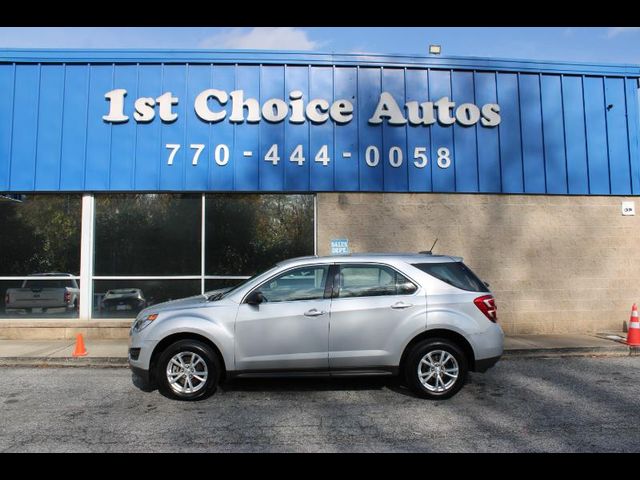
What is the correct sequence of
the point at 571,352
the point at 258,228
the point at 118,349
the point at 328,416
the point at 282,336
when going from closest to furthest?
1. the point at 328,416
2. the point at 282,336
3. the point at 571,352
4. the point at 118,349
5. the point at 258,228

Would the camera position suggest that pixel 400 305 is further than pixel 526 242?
No

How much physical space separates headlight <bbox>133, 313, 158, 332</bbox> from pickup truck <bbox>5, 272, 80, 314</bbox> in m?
4.90

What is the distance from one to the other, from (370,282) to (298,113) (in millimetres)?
5424

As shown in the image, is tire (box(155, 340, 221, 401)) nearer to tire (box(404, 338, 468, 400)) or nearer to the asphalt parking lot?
the asphalt parking lot

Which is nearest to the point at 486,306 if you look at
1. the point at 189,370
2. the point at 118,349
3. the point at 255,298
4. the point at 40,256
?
the point at 255,298

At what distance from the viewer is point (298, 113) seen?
34.3 ft

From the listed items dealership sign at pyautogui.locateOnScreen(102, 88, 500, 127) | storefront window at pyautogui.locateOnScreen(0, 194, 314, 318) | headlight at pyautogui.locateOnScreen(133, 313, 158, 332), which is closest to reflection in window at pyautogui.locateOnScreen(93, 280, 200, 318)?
storefront window at pyautogui.locateOnScreen(0, 194, 314, 318)

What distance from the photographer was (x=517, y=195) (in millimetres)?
10766

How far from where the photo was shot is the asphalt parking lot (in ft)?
15.0

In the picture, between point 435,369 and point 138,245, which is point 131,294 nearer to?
point 138,245

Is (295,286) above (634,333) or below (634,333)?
above

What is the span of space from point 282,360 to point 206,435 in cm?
134

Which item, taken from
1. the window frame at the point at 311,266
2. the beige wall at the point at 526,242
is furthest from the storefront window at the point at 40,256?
the window frame at the point at 311,266

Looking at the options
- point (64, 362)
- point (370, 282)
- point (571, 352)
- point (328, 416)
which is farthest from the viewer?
point (571, 352)
